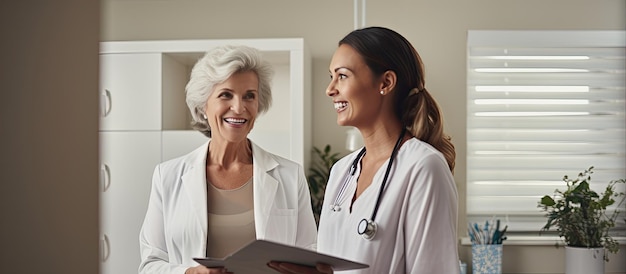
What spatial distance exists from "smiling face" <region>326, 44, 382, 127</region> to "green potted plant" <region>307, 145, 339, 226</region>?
5.47ft

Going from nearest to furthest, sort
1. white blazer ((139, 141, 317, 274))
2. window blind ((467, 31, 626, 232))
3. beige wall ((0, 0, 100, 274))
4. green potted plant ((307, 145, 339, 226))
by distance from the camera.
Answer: beige wall ((0, 0, 100, 274))
white blazer ((139, 141, 317, 274))
green potted plant ((307, 145, 339, 226))
window blind ((467, 31, 626, 232))

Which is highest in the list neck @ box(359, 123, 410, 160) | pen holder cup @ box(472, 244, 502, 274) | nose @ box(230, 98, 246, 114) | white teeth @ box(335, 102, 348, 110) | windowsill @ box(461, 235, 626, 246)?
nose @ box(230, 98, 246, 114)

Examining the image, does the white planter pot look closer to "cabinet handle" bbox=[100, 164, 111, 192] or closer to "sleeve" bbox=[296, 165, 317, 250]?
"sleeve" bbox=[296, 165, 317, 250]

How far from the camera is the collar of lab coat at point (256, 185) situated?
1.80 m

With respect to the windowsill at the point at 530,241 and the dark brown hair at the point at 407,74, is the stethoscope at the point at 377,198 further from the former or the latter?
the windowsill at the point at 530,241

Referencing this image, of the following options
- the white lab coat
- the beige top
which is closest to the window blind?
the beige top

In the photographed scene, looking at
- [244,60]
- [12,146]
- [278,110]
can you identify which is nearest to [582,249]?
[278,110]

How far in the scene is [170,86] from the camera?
117 inches

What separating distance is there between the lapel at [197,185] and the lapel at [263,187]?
0.46ft

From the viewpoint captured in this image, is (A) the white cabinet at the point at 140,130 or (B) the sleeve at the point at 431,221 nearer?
(B) the sleeve at the point at 431,221

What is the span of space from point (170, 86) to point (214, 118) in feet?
3.68

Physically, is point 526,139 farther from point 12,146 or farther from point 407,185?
point 12,146

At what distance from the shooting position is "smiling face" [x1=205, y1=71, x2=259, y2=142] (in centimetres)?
190

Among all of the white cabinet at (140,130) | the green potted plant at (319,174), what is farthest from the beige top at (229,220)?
the green potted plant at (319,174)
